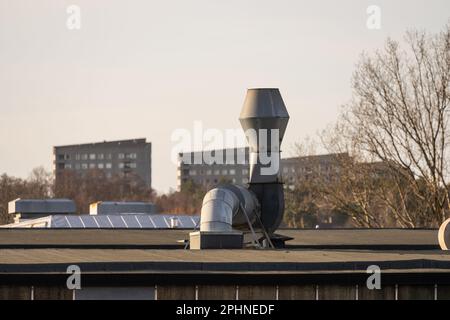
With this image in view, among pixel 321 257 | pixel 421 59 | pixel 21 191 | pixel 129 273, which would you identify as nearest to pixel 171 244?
pixel 321 257

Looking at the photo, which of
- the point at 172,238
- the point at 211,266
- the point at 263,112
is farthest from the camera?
the point at 172,238

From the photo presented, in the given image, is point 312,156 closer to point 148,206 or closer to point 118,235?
point 148,206

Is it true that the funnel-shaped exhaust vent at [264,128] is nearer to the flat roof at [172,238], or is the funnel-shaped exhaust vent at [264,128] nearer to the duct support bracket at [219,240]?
the flat roof at [172,238]

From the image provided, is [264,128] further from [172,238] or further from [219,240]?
[172,238]

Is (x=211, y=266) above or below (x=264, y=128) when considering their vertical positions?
below

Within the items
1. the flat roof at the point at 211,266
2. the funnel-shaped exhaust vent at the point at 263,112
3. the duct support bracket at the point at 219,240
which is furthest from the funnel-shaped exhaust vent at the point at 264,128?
the duct support bracket at the point at 219,240

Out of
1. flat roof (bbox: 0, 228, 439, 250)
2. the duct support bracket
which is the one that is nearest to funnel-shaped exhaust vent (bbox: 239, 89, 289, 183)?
flat roof (bbox: 0, 228, 439, 250)

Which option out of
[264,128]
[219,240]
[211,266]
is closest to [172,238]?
[264,128]

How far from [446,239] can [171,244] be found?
890 cm

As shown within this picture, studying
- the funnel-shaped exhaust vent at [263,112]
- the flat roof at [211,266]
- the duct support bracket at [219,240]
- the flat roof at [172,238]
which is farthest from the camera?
the funnel-shaped exhaust vent at [263,112]

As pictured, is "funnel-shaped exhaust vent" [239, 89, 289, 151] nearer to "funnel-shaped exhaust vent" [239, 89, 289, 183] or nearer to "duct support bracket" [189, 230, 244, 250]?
"funnel-shaped exhaust vent" [239, 89, 289, 183]

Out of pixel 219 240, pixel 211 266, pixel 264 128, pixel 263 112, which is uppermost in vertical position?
pixel 263 112

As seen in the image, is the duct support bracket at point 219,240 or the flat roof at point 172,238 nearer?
the duct support bracket at point 219,240
